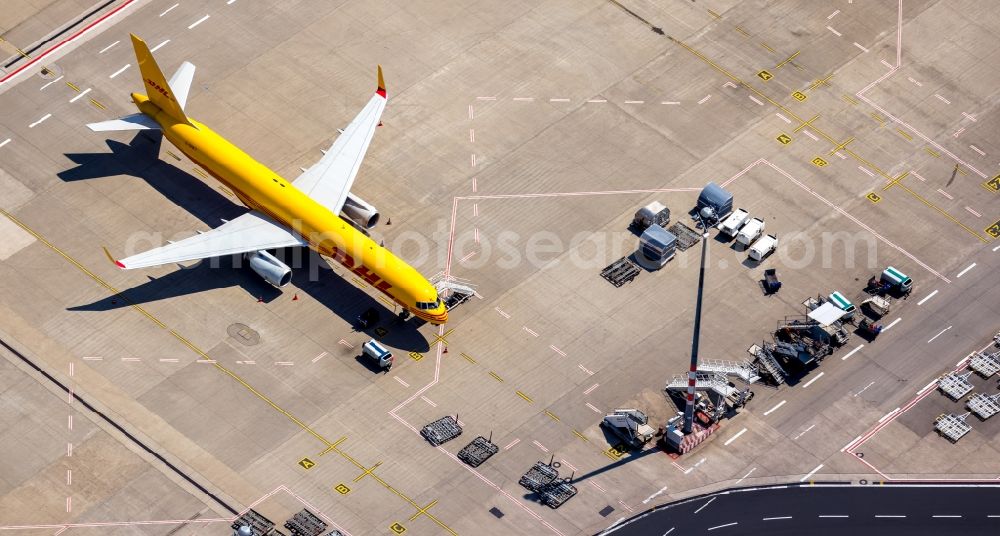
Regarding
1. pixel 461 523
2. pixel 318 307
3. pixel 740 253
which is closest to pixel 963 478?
pixel 740 253

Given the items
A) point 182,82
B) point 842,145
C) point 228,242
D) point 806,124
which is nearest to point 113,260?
point 228,242

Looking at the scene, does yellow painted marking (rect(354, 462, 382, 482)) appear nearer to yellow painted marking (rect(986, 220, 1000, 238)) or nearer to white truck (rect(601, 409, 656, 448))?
white truck (rect(601, 409, 656, 448))

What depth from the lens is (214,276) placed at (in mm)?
178625

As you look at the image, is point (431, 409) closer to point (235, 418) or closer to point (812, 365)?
point (235, 418)

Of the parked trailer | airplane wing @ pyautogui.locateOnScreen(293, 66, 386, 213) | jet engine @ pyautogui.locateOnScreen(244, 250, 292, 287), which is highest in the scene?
the parked trailer

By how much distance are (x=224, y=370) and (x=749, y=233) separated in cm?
5149

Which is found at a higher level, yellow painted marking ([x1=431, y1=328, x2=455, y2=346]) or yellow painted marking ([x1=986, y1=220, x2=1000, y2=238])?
yellow painted marking ([x1=986, y1=220, x2=1000, y2=238])

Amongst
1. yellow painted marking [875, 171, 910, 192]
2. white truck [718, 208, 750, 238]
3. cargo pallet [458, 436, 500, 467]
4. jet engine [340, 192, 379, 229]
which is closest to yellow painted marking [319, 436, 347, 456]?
cargo pallet [458, 436, 500, 467]

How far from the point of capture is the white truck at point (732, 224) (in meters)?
184

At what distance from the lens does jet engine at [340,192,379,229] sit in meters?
180

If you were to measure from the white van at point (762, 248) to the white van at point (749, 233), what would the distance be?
2.02 ft

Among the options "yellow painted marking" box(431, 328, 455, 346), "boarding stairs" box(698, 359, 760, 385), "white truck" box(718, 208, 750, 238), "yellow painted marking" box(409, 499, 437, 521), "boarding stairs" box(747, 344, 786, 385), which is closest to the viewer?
"yellow painted marking" box(409, 499, 437, 521)

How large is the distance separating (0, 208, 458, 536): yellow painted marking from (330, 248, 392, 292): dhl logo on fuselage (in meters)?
14.5

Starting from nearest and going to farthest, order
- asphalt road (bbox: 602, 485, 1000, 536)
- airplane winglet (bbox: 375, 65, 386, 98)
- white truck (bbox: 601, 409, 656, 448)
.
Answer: asphalt road (bbox: 602, 485, 1000, 536), white truck (bbox: 601, 409, 656, 448), airplane winglet (bbox: 375, 65, 386, 98)
